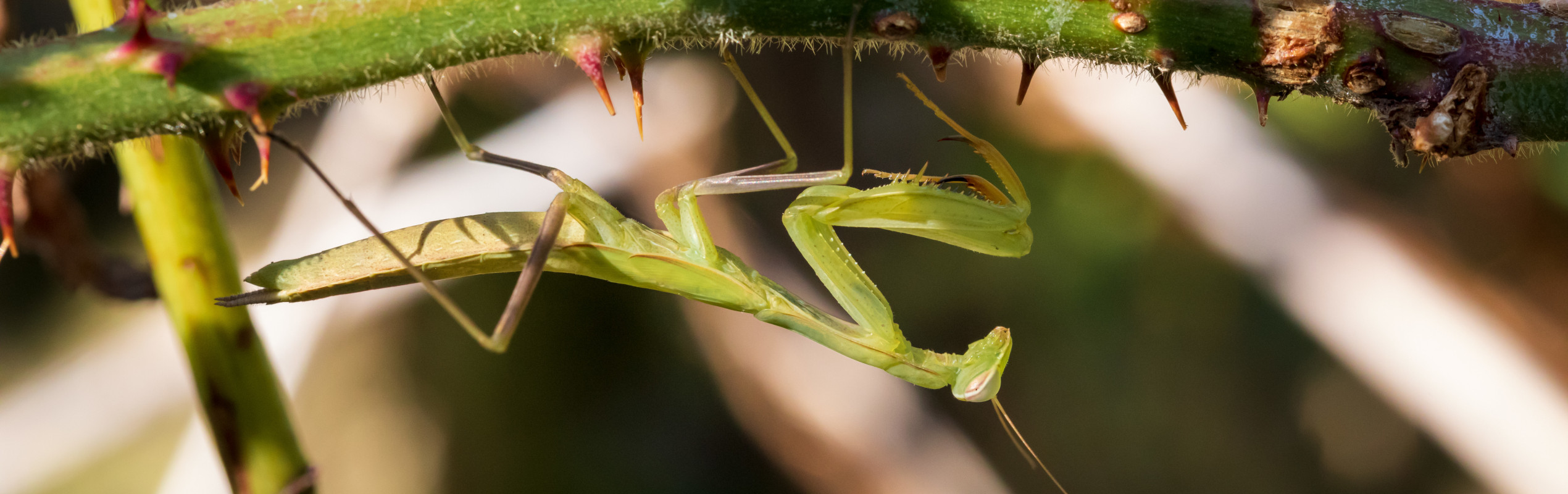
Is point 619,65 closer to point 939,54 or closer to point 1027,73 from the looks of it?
point 939,54

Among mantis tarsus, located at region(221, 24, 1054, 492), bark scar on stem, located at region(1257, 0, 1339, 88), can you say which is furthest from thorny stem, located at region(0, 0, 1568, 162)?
mantis tarsus, located at region(221, 24, 1054, 492)

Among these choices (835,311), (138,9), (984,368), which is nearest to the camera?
(138,9)

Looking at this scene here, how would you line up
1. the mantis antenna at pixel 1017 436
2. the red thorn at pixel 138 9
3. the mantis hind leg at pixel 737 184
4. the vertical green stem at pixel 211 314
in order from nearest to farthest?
1. the red thorn at pixel 138 9
2. the vertical green stem at pixel 211 314
3. the mantis hind leg at pixel 737 184
4. the mantis antenna at pixel 1017 436

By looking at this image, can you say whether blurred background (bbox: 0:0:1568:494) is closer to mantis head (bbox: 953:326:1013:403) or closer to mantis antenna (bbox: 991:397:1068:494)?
mantis antenna (bbox: 991:397:1068:494)

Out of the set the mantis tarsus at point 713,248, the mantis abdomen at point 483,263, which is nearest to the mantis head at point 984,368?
the mantis tarsus at point 713,248

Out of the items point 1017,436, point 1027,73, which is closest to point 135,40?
point 1027,73

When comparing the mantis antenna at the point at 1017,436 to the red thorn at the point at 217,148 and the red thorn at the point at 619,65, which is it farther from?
the red thorn at the point at 217,148
